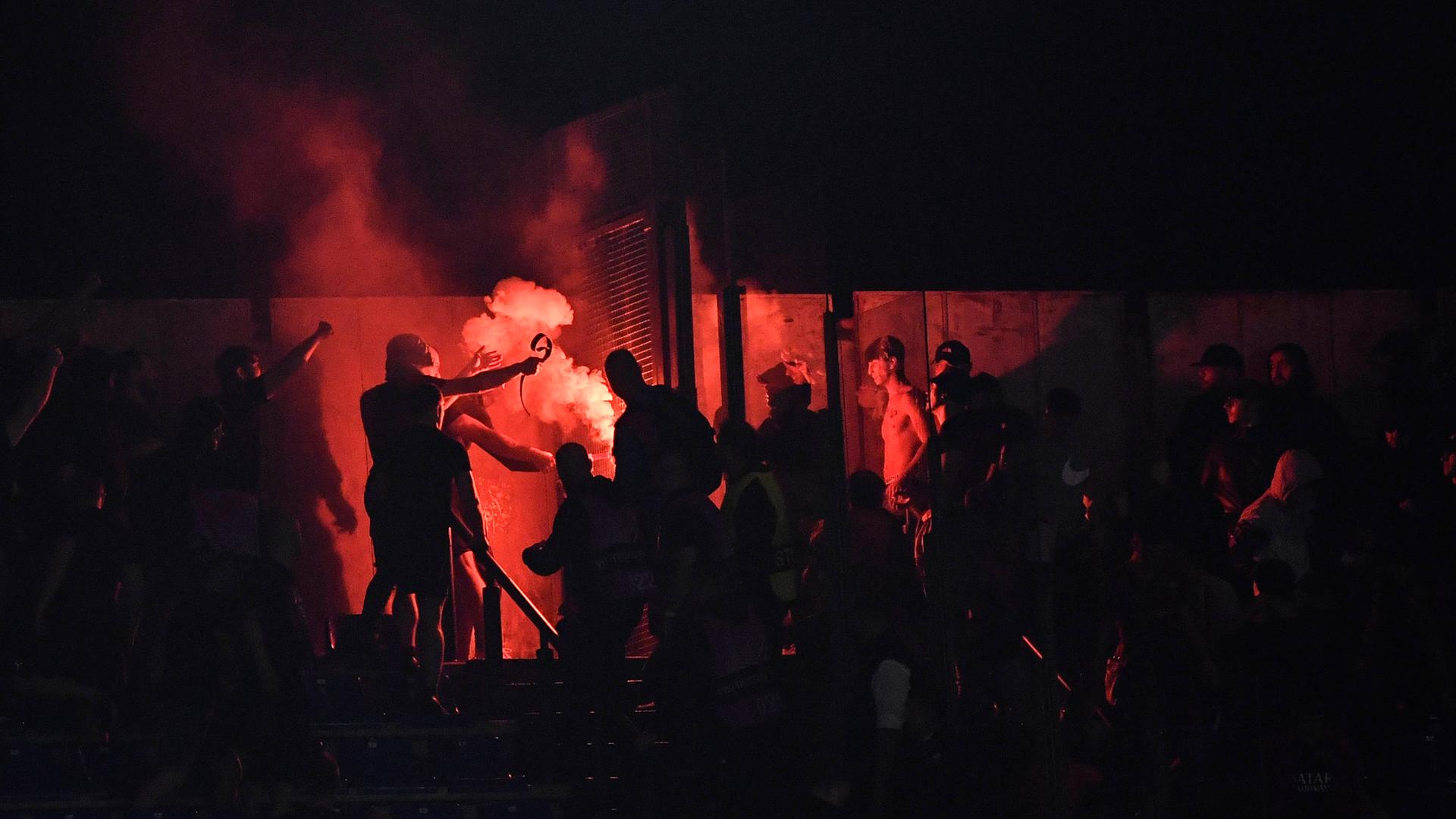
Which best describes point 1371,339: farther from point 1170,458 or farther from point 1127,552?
point 1127,552

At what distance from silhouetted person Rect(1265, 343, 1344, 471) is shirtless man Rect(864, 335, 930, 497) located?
1.84 meters

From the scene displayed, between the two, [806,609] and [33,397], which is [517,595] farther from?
[33,397]

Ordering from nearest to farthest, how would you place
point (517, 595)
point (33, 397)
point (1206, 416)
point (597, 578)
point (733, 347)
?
point (597, 578) < point (33, 397) < point (517, 595) < point (733, 347) < point (1206, 416)

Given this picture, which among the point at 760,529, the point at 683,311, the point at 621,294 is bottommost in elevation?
the point at 760,529

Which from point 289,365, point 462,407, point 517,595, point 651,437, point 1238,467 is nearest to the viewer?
point 651,437

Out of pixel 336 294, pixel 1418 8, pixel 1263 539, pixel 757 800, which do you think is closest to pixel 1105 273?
pixel 1418 8

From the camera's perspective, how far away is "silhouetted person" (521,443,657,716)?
248 inches

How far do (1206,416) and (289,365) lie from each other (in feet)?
15.1

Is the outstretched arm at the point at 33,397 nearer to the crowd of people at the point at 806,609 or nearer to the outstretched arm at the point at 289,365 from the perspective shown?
the crowd of people at the point at 806,609

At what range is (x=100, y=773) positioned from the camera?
6.20m

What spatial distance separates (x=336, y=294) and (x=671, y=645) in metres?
4.28

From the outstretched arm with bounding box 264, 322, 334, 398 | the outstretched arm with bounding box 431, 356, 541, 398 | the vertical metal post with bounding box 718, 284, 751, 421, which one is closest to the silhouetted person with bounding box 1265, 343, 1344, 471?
the vertical metal post with bounding box 718, 284, 751, 421

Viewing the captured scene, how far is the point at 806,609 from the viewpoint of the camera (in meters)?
7.09

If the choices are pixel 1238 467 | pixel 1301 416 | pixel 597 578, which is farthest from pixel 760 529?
pixel 1301 416
